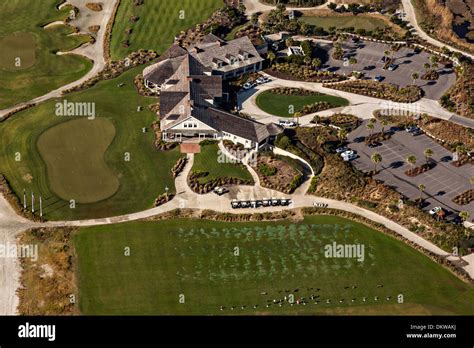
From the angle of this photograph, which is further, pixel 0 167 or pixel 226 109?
pixel 226 109

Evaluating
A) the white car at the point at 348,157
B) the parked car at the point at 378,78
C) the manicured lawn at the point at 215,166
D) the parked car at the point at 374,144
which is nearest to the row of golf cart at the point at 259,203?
the manicured lawn at the point at 215,166

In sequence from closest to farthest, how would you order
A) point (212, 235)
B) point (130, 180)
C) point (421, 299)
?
point (421, 299) < point (212, 235) < point (130, 180)

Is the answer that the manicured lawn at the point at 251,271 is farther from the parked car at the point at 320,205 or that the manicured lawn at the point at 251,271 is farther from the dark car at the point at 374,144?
the dark car at the point at 374,144

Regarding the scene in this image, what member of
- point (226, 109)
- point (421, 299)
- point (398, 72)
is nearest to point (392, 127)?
point (398, 72)

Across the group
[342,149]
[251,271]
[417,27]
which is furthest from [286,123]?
[417,27]

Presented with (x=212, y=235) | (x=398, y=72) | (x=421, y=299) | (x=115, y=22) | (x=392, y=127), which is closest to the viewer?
(x=421, y=299)

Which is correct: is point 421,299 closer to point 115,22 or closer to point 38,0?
point 115,22

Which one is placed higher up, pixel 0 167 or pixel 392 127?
pixel 392 127
